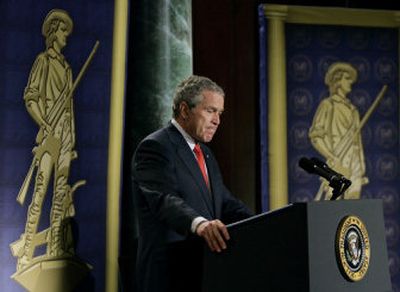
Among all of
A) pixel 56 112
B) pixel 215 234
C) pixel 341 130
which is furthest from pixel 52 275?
pixel 341 130

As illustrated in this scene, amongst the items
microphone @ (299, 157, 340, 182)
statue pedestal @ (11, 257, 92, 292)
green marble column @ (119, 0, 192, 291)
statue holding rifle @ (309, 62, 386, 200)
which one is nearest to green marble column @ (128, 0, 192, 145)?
green marble column @ (119, 0, 192, 291)

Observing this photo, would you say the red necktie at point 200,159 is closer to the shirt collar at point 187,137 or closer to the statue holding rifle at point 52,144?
the shirt collar at point 187,137

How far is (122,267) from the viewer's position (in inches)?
131

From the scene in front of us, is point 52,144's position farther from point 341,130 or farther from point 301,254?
point 301,254

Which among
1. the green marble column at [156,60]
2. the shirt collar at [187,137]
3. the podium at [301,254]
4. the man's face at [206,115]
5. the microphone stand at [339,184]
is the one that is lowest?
the podium at [301,254]

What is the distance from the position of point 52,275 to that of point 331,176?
1.75 m

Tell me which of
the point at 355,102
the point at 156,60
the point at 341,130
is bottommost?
the point at 341,130

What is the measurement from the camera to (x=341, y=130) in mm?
3926

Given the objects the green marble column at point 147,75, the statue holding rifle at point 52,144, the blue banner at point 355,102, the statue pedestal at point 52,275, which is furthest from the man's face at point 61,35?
the blue banner at point 355,102

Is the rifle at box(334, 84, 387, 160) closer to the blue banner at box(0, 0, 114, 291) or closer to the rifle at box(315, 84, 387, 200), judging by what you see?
the rifle at box(315, 84, 387, 200)

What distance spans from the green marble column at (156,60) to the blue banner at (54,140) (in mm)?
152

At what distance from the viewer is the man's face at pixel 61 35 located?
3.27 m

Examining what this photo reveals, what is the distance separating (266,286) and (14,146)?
1775 mm

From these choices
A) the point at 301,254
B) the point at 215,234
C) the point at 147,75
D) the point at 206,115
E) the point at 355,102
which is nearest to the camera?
the point at 301,254
